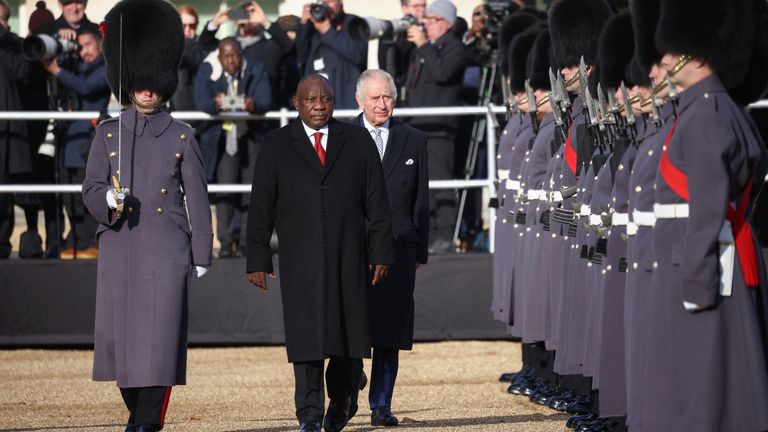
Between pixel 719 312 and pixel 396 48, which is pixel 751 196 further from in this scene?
pixel 396 48

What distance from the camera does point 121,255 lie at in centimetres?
847

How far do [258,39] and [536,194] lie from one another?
3.95m

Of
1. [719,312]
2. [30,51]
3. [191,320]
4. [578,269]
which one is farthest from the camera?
[191,320]

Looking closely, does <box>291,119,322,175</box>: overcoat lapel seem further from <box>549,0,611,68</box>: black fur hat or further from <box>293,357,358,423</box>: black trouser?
<box>549,0,611,68</box>: black fur hat

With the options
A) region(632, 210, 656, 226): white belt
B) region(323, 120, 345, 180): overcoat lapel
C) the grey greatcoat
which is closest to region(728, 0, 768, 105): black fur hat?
region(632, 210, 656, 226): white belt

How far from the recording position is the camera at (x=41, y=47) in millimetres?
12953

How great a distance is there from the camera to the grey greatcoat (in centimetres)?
838

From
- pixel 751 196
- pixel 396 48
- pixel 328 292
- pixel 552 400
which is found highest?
pixel 396 48

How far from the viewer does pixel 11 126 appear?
13336mm

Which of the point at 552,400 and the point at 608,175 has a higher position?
the point at 608,175

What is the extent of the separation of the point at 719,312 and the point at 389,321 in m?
2.97

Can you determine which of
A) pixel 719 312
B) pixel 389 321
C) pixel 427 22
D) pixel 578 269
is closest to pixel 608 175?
pixel 578 269

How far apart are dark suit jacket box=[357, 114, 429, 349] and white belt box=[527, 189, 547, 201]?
1030mm

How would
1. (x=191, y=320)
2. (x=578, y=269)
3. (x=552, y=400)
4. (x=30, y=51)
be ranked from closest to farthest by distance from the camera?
(x=578, y=269), (x=552, y=400), (x=30, y=51), (x=191, y=320)
